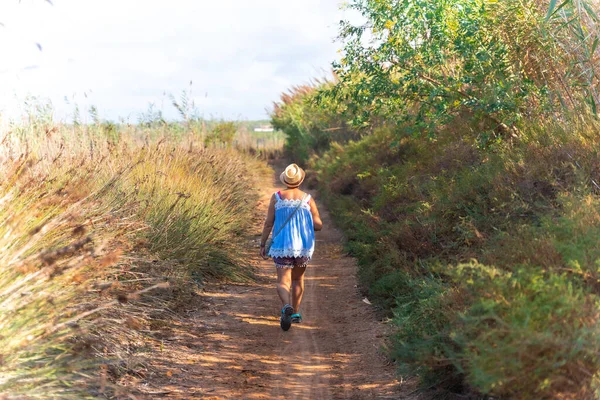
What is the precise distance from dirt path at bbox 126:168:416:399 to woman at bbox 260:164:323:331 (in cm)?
41

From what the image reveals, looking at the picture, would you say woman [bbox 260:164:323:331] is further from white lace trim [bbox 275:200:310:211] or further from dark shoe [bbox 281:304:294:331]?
dark shoe [bbox 281:304:294:331]

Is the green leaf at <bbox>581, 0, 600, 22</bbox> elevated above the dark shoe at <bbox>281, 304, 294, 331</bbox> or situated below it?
above

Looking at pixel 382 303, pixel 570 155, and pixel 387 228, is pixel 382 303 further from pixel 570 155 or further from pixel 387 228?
pixel 570 155

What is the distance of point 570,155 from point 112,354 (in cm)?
428

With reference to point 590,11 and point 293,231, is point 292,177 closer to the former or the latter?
point 293,231

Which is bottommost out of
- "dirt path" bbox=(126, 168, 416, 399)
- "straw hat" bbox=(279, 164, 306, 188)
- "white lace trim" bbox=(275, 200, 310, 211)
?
"dirt path" bbox=(126, 168, 416, 399)

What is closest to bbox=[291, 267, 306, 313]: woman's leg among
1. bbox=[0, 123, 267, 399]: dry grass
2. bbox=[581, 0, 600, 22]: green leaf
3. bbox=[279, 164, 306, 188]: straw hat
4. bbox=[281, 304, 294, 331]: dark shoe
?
bbox=[281, 304, 294, 331]: dark shoe

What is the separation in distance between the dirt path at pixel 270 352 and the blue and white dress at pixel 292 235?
27.2 inches

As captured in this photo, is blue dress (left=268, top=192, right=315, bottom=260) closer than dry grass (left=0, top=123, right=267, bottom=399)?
No

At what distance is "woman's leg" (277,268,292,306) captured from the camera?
7.26 metres

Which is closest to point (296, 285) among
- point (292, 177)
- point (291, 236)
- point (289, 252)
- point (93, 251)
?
point (289, 252)

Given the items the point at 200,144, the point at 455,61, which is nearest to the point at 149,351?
the point at 455,61

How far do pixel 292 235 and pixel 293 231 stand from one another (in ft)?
0.15

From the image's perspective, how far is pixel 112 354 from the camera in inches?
207
